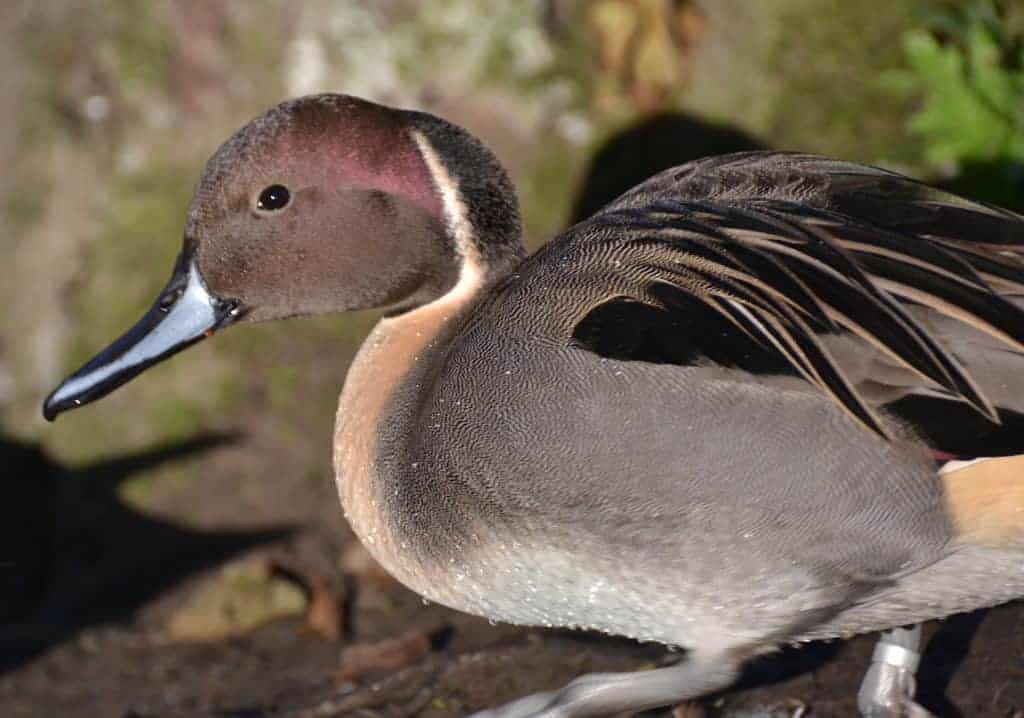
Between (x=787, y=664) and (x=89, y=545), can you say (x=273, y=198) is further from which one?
(x=89, y=545)

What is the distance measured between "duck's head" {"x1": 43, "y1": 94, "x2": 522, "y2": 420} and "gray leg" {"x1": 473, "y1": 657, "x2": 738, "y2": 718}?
81 cm

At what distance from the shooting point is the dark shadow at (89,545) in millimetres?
4469

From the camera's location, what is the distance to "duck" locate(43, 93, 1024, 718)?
249 cm

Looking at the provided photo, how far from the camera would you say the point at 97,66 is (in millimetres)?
4707

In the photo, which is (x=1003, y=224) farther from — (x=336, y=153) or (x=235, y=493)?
(x=235, y=493)

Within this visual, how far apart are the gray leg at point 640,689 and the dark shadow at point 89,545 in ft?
6.23

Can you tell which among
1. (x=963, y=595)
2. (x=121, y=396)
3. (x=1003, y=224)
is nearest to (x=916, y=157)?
(x=1003, y=224)

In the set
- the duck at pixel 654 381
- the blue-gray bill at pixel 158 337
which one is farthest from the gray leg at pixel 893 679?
the blue-gray bill at pixel 158 337

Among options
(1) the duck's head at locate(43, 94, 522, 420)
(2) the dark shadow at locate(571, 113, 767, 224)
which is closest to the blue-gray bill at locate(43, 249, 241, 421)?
(1) the duck's head at locate(43, 94, 522, 420)

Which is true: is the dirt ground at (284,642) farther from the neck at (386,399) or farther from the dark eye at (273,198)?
the dark eye at (273,198)

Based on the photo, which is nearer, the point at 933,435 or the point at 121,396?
the point at 933,435

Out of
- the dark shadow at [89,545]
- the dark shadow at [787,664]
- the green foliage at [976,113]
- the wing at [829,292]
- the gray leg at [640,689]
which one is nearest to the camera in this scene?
the wing at [829,292]

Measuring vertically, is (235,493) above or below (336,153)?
below

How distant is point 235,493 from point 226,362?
1.30ft
